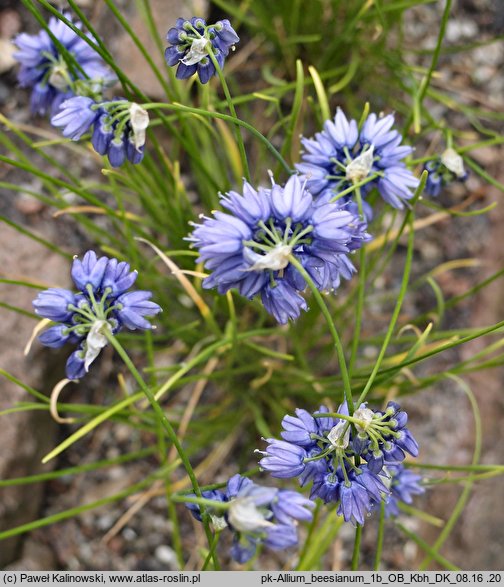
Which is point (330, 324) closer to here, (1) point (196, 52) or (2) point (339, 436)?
(2) point (339, 436)

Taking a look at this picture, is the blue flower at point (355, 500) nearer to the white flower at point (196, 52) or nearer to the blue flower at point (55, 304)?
the blue flower at point (55, 304)

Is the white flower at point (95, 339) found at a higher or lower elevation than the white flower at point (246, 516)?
higher

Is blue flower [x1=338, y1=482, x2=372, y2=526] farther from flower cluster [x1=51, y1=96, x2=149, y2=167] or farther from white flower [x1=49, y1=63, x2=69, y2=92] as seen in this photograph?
white flower [x1=49, y1=63, x2=69, y2=92]

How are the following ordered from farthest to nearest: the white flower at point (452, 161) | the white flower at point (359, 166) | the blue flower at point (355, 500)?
the white flower at point (452, 161) → the white flower at point (359, 166) → the blue flower at point (355, 500)

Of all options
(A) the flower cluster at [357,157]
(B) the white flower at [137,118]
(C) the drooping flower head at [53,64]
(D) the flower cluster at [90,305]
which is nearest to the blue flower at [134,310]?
(D) the flower cluster at [90,305]

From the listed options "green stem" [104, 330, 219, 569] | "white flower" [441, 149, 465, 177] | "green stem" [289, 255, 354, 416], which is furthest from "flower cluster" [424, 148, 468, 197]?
"green stem" [104, 330, 219, 569]
